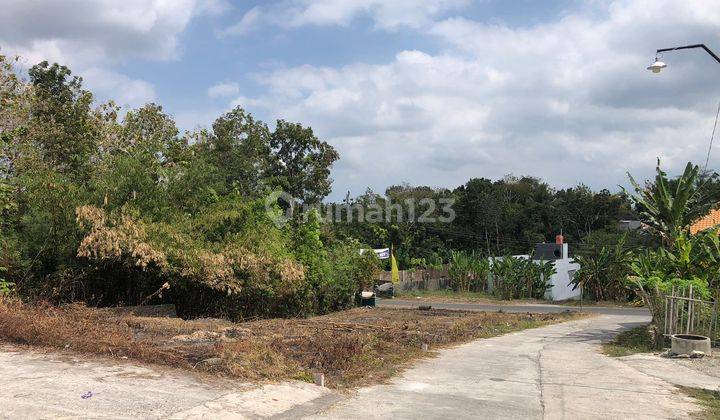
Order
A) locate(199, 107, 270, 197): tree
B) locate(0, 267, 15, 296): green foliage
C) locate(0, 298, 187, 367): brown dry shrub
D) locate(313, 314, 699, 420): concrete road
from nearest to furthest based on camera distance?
locate(313, 314, 699, 420): concrete road < locate(0, 298, 187, 367): brown dry shrub < locate(0, 267, 15, 296): green foliage < locate(199, 107, 270, 197): tree

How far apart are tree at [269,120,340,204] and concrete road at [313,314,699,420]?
27.4m

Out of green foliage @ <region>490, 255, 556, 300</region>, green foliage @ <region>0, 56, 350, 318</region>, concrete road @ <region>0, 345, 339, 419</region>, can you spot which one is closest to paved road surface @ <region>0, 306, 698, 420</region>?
concrete road @ <region>0, 345, 339, 419</region>

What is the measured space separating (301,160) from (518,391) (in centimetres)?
3193

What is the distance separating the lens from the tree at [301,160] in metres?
39.0

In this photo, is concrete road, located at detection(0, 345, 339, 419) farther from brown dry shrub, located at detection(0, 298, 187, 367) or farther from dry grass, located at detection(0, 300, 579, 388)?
dry grass, located at detection(0, 300, 579, 388)

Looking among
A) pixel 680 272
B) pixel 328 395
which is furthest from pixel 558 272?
pixel 328 395

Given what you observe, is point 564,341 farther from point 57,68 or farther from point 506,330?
point 57,68

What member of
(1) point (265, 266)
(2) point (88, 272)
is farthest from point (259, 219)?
(2) point (88, 272)

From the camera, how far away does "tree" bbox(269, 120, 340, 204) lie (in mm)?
39034

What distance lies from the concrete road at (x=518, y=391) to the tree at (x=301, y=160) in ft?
89.9

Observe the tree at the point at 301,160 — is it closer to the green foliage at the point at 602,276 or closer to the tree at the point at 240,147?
the tree at the point at 240,147

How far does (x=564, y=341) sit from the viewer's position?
15859 millimetres

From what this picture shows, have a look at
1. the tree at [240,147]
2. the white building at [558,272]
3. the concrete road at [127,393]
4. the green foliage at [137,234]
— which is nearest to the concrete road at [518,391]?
the concrete road at [127,393]

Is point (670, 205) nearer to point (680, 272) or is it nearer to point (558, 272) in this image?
point (680, 272)
